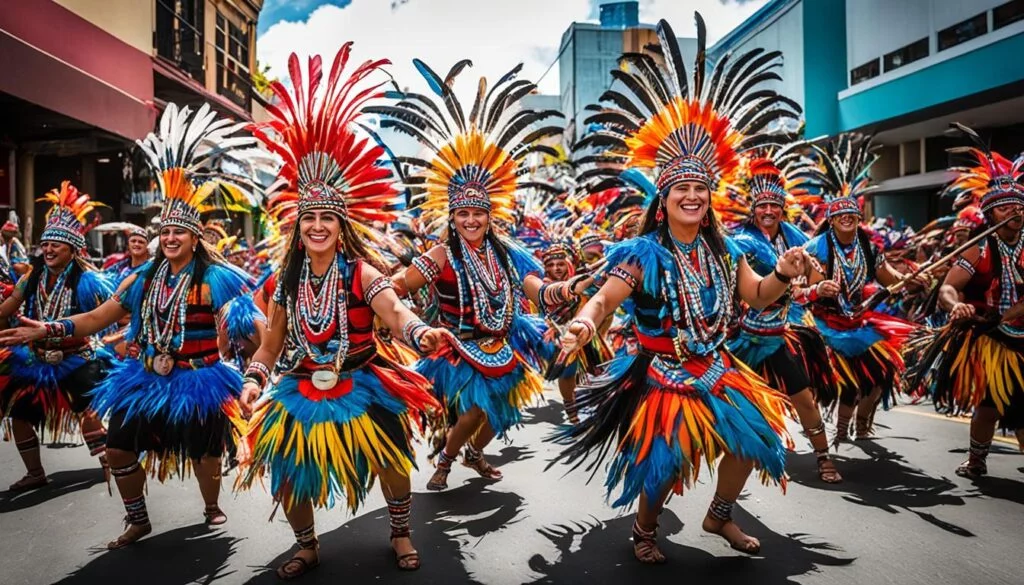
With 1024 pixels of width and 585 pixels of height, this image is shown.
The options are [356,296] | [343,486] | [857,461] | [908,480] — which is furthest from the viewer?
[857,461]

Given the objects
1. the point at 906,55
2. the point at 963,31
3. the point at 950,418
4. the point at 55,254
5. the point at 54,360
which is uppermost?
the point at 906,55

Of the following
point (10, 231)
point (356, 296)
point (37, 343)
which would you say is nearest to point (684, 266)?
point (356, 296)

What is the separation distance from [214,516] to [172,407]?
2.79 ft

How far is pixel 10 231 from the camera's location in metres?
10.1

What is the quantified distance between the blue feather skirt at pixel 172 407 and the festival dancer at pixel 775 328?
3.28 m

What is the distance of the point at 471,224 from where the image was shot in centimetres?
522

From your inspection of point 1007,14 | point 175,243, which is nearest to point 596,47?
point 1007,14

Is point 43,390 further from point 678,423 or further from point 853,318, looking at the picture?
point 853,318

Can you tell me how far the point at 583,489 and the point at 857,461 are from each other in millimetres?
2264

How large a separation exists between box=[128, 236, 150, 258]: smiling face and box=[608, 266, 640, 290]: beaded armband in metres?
4.56

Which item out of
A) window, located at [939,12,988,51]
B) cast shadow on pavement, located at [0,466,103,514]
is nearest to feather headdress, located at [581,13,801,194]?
cast shadow on pavement, located at [0,466,103,514]

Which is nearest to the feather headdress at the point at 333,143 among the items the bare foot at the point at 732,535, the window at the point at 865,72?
the bare foot at the point at 732,535

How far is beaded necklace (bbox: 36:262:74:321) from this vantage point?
17.9ft

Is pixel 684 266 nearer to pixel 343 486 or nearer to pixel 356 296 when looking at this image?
pixel 356 296
